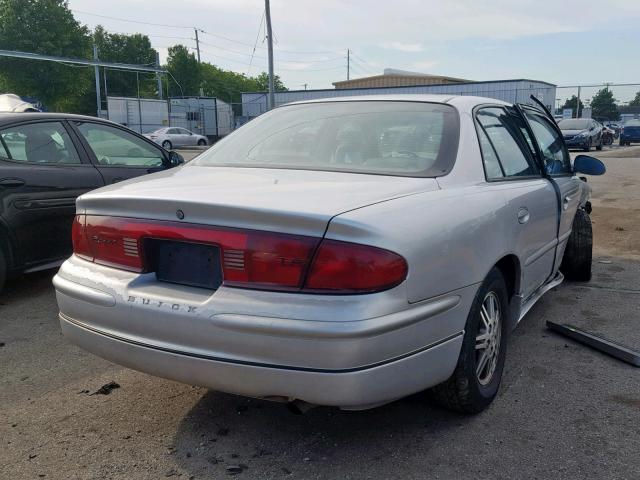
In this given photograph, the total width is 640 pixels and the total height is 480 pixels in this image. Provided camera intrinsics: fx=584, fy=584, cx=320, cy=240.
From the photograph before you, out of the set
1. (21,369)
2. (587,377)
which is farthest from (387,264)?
(21,369)

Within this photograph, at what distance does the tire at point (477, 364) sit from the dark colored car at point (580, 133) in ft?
76.2

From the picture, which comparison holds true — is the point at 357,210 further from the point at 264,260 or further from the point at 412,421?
the point at 412,421

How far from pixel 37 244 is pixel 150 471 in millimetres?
3012

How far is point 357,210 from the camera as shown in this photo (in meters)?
2.17

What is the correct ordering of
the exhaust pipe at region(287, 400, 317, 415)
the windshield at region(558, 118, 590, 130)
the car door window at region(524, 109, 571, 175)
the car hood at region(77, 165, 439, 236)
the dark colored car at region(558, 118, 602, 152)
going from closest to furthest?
1. the car hood at region(77, 165, 439, 236)
2. the exhaust pipe at region(287, 400, 317, 415)
3. the car door window at region(524, 109, 571, 175)
4. the dark colored car at region(558, 118, 602, 152)
5. the windshield at region(558, 118, 590, 130)

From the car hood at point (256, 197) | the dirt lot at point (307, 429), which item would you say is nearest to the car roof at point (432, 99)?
the car hood at point (256, 197)

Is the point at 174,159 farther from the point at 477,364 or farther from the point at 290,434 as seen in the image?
the point at 477,364

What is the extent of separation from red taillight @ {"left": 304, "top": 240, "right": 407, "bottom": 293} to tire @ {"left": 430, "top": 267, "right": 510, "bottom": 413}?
26.2 inches

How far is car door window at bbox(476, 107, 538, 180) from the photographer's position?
10.3 feet

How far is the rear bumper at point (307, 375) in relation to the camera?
2.09 meters

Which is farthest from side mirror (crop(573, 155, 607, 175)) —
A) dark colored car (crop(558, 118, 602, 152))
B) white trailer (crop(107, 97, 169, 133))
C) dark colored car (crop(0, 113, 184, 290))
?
white trailer (crop(107, 97, 169, 133))

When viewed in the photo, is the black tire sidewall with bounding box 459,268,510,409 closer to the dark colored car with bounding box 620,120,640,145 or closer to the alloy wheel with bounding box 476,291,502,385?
the alloy wheel with bounding box 476,291,502,385

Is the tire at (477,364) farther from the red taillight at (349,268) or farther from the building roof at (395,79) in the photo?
the building roof at (395,79)

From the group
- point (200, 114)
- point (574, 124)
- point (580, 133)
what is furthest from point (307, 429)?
point (200, 114)
